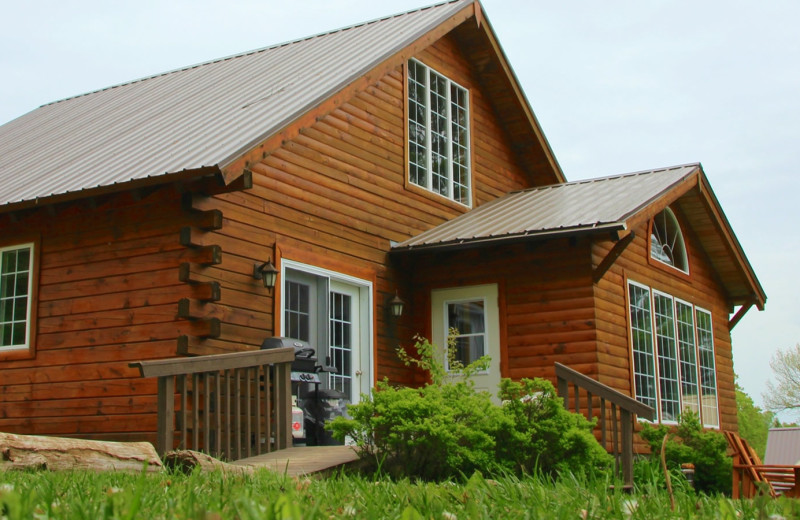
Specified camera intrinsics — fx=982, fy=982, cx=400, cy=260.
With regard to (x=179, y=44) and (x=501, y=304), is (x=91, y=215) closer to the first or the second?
(x=501, y=304)

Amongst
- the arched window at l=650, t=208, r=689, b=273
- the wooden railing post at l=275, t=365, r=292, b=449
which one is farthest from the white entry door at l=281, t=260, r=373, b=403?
the arched window at l=650, t=208, r=689, b=273

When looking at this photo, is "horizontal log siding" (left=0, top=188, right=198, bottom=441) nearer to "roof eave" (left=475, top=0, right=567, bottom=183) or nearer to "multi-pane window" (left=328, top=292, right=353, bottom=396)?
"multi-pane window" (left=328, top=292, right=353, bottom=396)

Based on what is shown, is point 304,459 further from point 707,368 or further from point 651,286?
point 707,368

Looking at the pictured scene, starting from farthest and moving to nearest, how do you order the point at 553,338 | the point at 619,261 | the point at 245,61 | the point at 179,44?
A: 1. the point at 179,44
2. the point at 245,61
3. the point at 619,261
4. the point at 553,338

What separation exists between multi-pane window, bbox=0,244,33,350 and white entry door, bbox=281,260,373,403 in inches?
113

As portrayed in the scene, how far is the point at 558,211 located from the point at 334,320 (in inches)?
128

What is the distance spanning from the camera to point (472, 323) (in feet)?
41.8

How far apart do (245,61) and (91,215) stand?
6.00 metres

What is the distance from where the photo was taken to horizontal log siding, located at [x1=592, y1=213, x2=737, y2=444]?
12.0 meters

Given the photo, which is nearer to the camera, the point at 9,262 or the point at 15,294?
the point at 15,294

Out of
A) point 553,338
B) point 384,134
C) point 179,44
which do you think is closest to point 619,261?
point 553,338

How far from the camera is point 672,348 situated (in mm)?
14062

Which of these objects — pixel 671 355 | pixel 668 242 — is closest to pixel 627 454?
pixel 671 355

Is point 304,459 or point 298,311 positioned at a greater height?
point 298,311
